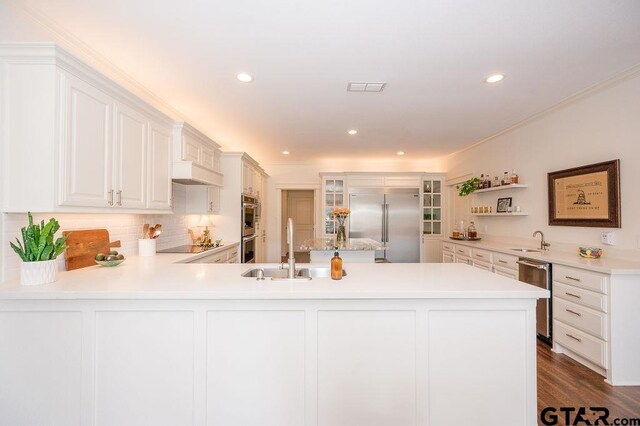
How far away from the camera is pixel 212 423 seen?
1.42m

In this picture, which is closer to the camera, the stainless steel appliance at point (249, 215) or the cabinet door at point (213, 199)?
the cabinet door at point (213, 199)

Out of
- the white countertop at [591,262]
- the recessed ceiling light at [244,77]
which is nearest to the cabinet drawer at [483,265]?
the white countertop at [591,262]

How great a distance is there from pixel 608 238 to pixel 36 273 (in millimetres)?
4336

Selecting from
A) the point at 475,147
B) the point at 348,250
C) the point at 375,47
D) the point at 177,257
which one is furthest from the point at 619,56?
the point at 177,257

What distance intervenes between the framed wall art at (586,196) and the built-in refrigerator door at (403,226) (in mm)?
2448

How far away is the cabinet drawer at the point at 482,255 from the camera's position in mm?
3473

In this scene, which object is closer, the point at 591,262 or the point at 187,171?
the point at 591,262

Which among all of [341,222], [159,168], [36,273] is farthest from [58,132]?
[341,222]

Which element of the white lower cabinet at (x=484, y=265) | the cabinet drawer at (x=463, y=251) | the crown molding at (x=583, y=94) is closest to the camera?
the crown molding at (x=583, y=94)

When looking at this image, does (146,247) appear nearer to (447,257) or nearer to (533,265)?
(533,265)

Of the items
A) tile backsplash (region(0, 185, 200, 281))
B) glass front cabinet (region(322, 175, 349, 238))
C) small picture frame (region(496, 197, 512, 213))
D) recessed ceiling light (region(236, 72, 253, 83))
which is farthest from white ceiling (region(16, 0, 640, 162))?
glass front cabinet (region(322, 175, 349, 238))

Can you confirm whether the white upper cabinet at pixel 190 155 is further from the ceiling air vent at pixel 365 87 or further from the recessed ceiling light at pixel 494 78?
the recessed ceiling light at pixel 494 78

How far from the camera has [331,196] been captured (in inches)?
224

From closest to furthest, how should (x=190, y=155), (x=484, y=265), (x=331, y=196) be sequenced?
(x=190, y=155) → (x=484, y=265) → (x=331, y=196)
